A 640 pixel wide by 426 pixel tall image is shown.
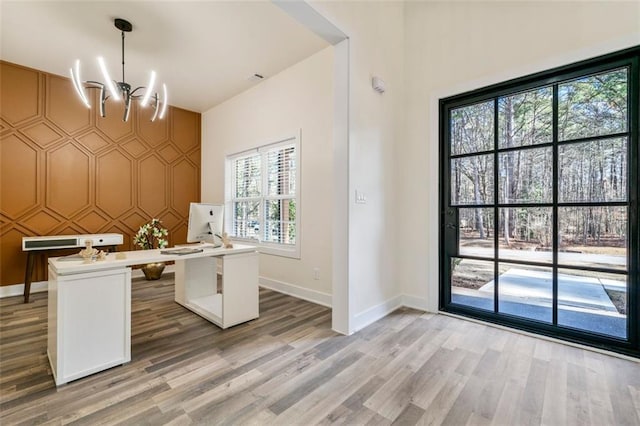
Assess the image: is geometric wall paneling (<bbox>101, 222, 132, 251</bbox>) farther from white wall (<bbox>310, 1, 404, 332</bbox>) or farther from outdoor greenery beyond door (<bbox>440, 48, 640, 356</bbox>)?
outdoor greenery beyond door (<bbox>440, 48, 640, 356</bbox>)

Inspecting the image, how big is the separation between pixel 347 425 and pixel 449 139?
2.70 metres

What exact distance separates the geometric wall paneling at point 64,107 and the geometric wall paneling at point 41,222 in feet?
3.97

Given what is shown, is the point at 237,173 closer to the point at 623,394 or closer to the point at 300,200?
the point at 300,200

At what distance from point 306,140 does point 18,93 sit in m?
3.86

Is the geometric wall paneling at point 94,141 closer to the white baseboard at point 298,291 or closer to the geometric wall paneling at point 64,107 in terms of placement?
the geometric wall paneling at point 64,107

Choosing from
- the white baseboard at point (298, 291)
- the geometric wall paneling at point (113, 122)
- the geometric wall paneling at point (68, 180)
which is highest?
the geometric wall paneling at point (113, 122)

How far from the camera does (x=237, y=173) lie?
4895 mm

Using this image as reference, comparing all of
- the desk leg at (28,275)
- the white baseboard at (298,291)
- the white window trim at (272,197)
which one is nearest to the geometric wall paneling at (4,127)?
the desk leg at (28,275)

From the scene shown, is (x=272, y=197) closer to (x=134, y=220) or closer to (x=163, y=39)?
(x=163, y=39)

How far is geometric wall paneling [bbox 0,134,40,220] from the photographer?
3639 millimetres

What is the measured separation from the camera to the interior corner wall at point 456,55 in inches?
86.2

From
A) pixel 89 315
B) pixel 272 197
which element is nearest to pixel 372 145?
pixel 272 197

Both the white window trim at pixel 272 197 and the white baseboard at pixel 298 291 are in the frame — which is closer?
the white baseboard at pixel 298 291

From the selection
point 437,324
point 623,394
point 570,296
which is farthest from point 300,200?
point 623,394
